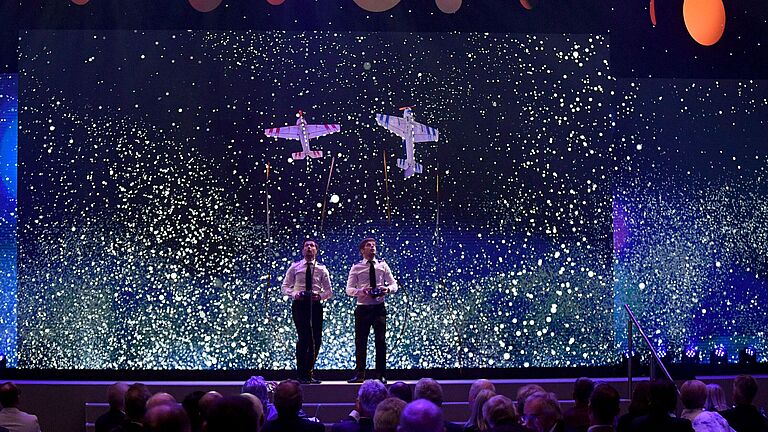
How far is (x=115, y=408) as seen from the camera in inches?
163

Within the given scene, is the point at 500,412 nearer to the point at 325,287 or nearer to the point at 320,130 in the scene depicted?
the point at 325,287

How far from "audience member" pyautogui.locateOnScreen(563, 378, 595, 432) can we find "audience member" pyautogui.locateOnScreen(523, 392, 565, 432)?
369 millimetres

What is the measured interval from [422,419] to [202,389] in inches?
173

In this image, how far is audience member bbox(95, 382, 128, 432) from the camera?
3.98 m

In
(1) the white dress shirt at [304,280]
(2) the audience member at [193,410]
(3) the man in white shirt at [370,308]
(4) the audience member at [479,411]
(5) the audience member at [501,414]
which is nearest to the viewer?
(5) the audience member at [501,414]

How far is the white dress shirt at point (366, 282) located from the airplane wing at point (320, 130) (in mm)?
1516

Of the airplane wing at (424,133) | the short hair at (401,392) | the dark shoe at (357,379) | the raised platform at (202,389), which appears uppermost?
the airplane wing at (424,133)

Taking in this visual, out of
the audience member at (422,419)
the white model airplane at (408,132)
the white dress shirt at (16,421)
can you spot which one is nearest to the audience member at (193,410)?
the white dress shirt at (16,421)

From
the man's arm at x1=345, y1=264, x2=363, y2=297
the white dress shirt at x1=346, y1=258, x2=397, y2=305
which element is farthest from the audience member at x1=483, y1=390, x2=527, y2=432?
the man's arm at x1=345, y1=264, x2=363, y2=297

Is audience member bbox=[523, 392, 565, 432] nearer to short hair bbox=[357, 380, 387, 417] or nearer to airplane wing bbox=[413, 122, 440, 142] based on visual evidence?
short hair bbox=[357, 380, 387, 417]

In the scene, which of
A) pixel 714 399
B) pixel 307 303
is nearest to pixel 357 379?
pixel 307 303

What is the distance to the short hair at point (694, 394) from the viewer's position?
4211 mm

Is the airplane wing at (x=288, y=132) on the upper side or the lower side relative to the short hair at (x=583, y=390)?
upper

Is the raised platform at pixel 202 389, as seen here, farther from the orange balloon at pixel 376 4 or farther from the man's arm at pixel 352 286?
the orange balloon at pixel 376 4
